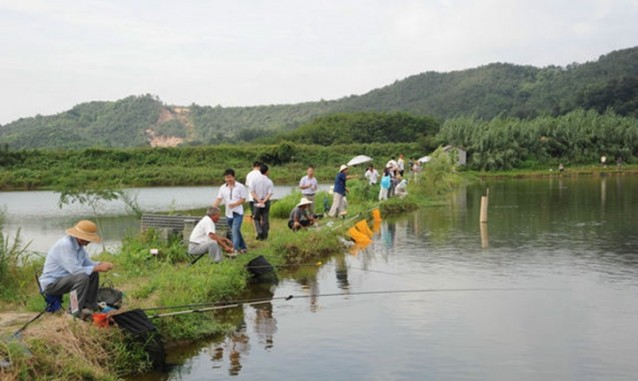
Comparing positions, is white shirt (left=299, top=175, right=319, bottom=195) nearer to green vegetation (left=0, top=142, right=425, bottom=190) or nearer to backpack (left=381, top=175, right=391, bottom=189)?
backpack (left=381, top=175, right=391, bottom=189)

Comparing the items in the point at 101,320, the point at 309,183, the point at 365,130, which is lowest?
the point at 101,320

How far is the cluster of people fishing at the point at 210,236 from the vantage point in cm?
778

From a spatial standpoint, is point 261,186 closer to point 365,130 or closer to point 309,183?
point 309,183

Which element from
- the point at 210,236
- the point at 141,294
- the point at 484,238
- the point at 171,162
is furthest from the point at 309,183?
the point at 171,162

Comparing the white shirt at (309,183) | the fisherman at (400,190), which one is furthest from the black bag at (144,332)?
the fisherman at (400,190)

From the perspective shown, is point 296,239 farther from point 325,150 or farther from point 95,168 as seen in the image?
point 325,150

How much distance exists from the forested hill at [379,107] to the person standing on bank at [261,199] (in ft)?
246

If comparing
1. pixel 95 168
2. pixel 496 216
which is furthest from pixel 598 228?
pixel 95 168

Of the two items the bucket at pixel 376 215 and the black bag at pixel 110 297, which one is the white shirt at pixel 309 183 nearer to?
the bucket at pixel 376 215

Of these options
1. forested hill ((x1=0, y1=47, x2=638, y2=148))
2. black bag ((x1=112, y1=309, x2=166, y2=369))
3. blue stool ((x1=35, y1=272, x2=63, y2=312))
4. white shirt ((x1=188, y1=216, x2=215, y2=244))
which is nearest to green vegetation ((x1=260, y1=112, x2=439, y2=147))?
forested hill ((x1=0, y1=47, x2=638, y2=148))

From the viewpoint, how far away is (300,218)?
16125 millimetres

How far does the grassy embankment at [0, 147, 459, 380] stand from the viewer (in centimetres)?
654

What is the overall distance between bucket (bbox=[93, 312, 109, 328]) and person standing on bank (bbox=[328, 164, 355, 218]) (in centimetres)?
1192

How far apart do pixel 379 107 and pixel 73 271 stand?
5098 inches
